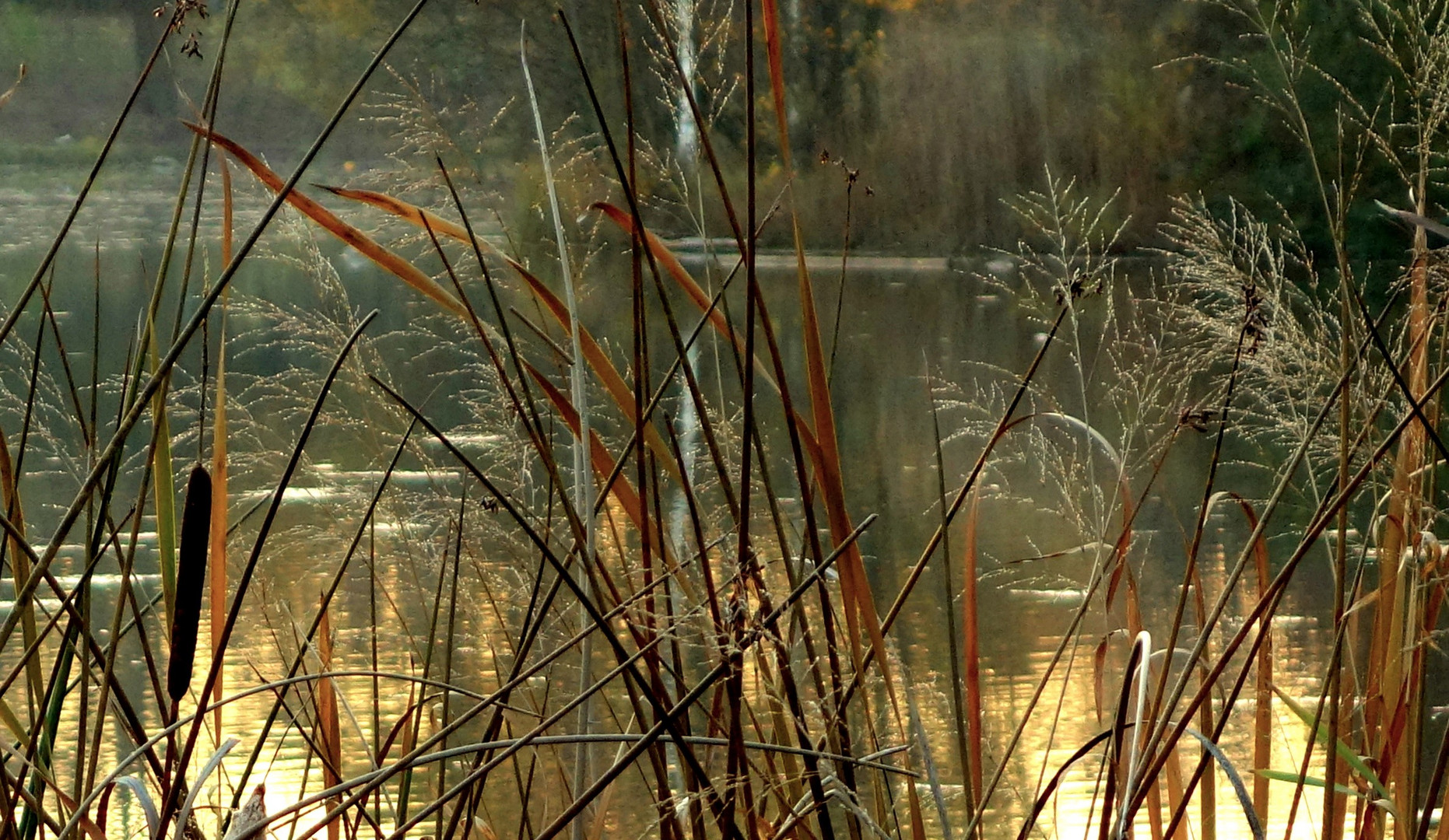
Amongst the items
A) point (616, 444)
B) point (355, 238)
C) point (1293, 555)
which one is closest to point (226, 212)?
point (355, 238)

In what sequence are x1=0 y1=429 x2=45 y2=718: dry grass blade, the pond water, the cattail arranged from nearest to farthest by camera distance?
the cattail → x1=0 y1=429 x2=45 y2=718: dry grass blade → the pond water

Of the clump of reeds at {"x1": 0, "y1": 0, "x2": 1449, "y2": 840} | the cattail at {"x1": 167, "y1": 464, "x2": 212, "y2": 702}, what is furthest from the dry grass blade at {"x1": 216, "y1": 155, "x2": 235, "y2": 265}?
the cattail at {"x1": 167, "y1": 464, "x2": 212, "y2": 702}

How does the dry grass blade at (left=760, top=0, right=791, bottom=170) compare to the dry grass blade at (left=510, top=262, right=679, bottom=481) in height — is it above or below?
above

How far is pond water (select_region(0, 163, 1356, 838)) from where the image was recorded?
588mm

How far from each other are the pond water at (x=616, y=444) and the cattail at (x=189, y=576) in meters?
0.14

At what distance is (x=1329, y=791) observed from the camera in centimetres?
36

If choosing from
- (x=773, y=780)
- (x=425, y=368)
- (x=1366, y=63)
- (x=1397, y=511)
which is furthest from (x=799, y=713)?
(x=1366, y=63)

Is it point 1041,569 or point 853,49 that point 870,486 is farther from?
point 853,49

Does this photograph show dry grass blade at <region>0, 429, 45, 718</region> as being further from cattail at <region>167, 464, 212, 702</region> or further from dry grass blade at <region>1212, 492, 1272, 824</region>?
dry grass blade at <region>1212, 492, 1272, 824</region>

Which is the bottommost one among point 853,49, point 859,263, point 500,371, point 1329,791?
→ point 859,263

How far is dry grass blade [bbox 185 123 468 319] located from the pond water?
75 millimetres

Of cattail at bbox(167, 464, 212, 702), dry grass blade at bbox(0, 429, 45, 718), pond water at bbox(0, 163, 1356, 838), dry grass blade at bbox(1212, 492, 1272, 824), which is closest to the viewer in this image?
cattail at bbox(167, 464, 212, 702)

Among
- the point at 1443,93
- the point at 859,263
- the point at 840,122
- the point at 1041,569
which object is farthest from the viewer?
the point at 859,263

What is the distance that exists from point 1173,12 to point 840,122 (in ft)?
4.13
